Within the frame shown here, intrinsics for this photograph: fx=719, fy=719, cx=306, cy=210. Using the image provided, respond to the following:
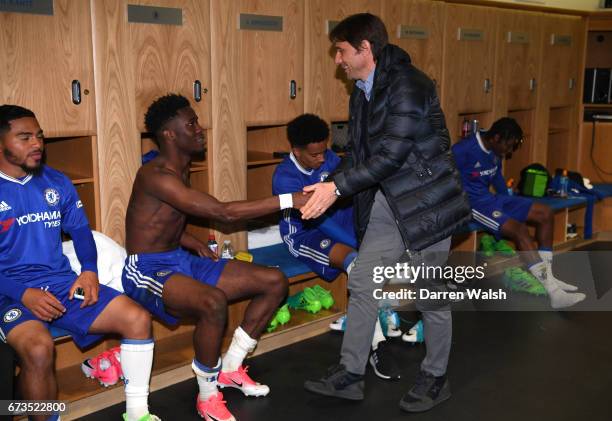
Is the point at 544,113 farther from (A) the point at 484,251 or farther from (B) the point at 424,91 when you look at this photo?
(B) the point at 424,91

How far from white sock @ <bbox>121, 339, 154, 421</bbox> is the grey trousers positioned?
0.81 metres

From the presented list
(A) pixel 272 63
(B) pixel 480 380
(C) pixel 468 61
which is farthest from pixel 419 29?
(B) pixel 480 380

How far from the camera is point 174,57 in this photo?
132 inches

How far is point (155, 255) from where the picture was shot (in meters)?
2.93

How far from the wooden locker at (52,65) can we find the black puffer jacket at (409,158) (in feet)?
3.82

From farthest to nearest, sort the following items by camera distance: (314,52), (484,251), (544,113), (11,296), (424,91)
Answer: 1. (544,113)
2. (484,251)
3. (314,52)
4. (424,91)
5. (11,296)

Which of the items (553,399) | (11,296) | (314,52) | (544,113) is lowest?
(553,399)

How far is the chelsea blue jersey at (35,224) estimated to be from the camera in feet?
8.52

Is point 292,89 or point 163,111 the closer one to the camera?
point 163,111

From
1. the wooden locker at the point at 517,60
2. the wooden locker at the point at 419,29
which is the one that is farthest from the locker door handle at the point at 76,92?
the wooden locker at the point at 517,60

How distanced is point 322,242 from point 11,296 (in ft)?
5.28

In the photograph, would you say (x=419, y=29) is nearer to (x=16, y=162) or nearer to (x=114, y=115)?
(x=114, y=115)

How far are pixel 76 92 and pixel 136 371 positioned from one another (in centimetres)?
120

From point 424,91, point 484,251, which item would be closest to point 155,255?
Result: point 424,91
